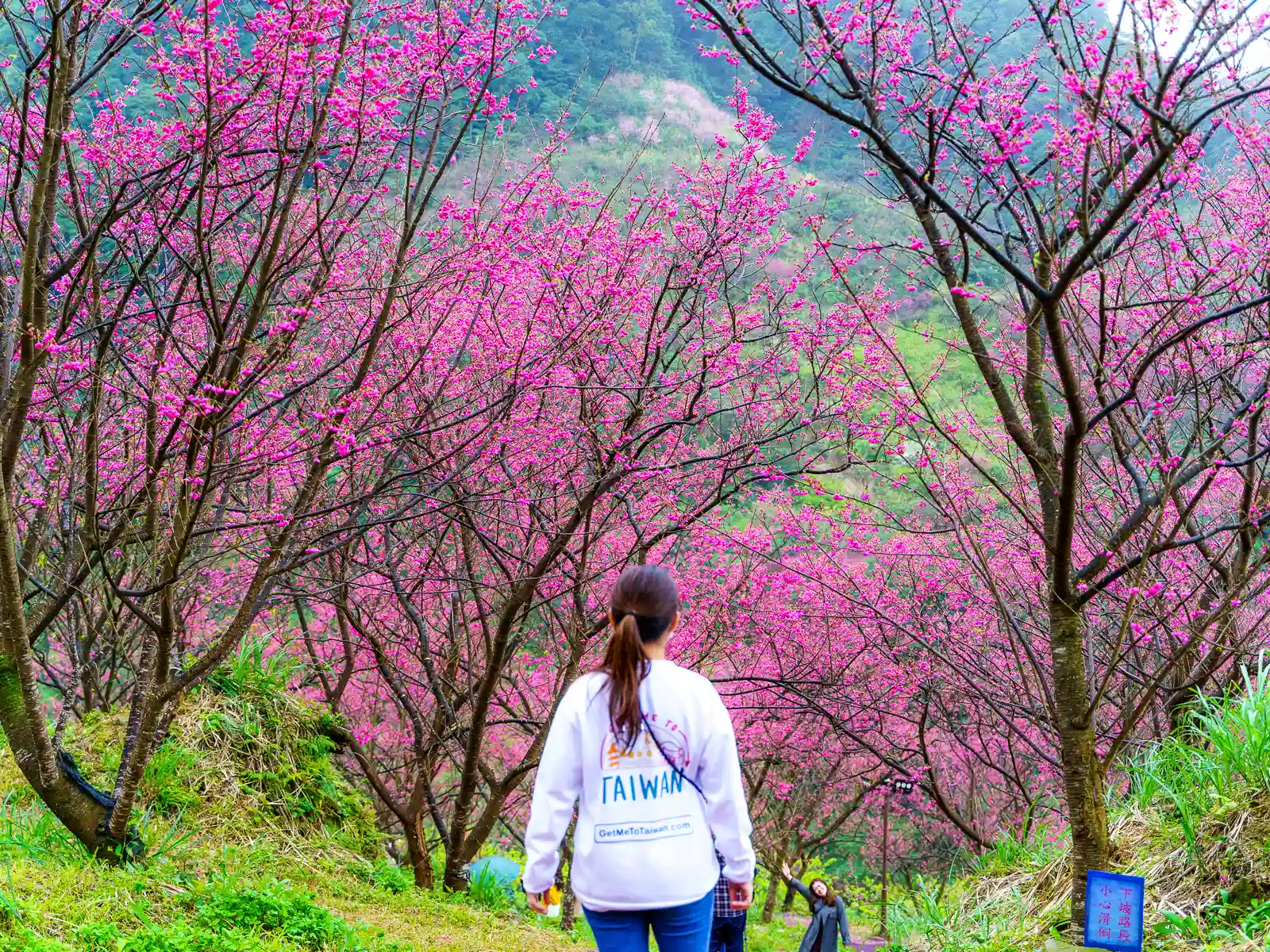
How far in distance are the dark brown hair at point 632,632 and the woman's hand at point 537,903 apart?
428 millimetres

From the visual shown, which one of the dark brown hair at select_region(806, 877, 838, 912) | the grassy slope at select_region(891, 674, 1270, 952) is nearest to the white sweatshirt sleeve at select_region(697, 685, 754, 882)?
the grassy slope at select_region(891, 674, 1270, 952)

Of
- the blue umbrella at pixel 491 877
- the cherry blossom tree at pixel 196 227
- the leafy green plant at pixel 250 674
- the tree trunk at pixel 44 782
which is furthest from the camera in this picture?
the blue umbrella at pixel 491 877

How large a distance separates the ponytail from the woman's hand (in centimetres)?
42

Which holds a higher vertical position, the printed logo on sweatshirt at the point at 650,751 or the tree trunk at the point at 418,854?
the printed logo on sweatshirt at the point at 650,751

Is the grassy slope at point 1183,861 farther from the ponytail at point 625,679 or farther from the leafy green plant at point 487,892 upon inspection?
the leafy green plant at point 487,892

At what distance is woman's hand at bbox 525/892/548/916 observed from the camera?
2.41 m

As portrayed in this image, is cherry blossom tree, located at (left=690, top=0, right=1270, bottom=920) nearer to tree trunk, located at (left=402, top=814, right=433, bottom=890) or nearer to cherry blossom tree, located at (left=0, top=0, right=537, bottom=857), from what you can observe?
cherry blossom tree, located at (left=0, top=0, right=537, bottom=857)

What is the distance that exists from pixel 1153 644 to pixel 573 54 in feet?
67.4

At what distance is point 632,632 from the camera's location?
243 centimetres

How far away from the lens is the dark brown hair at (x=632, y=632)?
239 cm

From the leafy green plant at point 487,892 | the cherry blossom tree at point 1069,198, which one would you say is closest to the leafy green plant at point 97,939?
the cherry blossom tree at point 1069,198

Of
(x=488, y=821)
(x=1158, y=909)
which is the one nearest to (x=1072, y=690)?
(x=1158, y=909)

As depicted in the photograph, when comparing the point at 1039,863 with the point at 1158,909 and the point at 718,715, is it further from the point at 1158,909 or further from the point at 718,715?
the point at 718,715

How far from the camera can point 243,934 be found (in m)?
3.92
